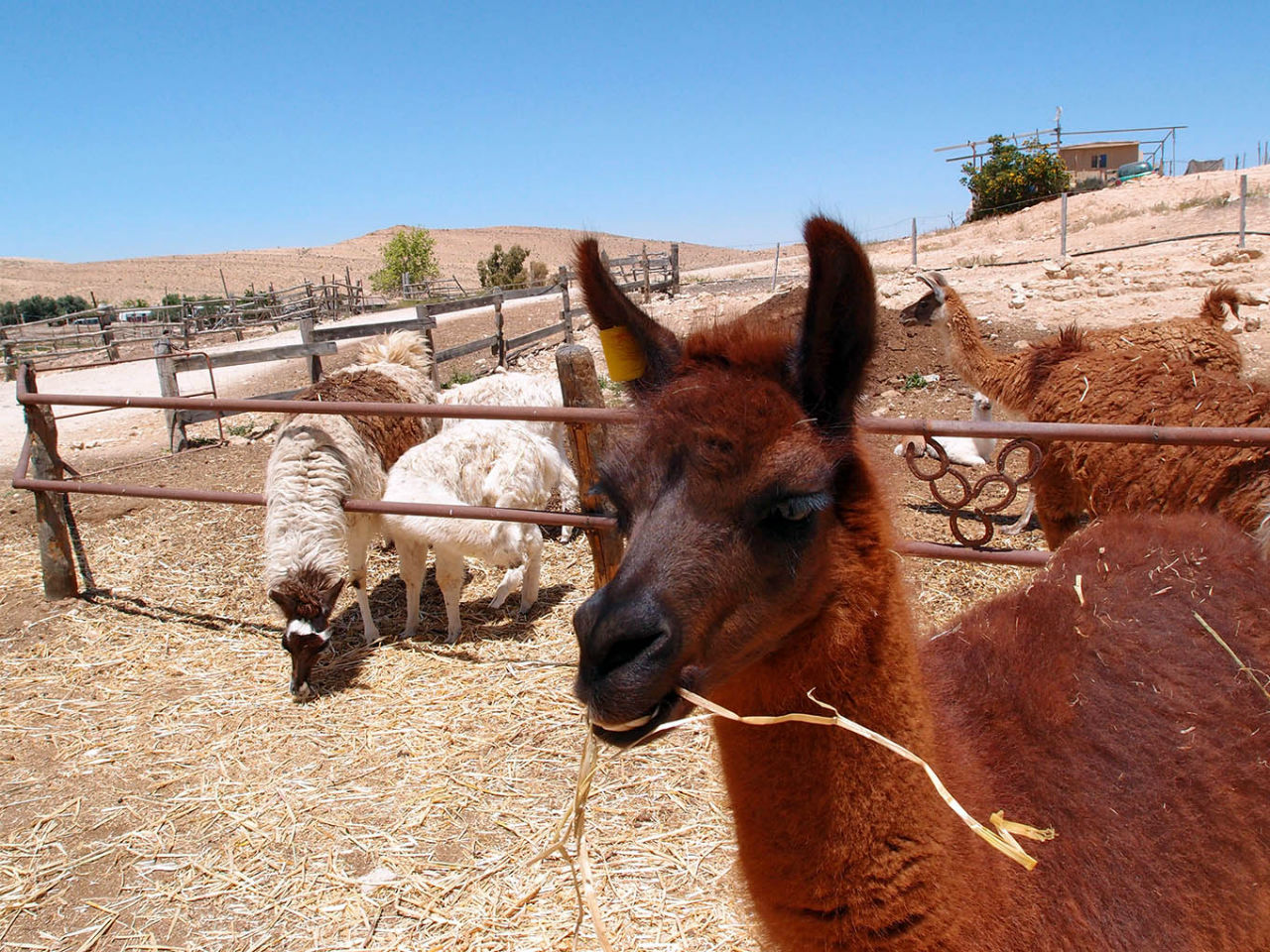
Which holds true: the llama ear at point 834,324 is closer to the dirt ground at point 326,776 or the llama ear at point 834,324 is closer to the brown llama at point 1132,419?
the dirt ground at point 326,776

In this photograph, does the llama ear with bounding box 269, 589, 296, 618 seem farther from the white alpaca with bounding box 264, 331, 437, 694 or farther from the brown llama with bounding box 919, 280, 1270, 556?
the brown llama with bounding box 919, 280, 1270, 556

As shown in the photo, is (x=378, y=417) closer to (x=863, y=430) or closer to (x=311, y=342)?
(x=863, y=430)

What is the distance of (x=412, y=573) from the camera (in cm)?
611

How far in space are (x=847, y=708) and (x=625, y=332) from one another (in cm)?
108

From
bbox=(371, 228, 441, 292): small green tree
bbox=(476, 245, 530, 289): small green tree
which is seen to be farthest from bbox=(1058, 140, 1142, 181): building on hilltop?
bbox=(371, 228, 441, 292): small green tree

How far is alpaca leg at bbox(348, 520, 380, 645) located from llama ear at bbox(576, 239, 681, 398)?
4.49 meters

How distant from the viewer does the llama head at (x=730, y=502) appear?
152 cm

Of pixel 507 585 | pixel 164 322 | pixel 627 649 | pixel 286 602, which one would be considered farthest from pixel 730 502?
pixel 164 322

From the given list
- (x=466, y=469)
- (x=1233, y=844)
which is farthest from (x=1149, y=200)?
(x=1233, y=844)

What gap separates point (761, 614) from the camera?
168 cm

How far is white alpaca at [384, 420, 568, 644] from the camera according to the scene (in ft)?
19.0

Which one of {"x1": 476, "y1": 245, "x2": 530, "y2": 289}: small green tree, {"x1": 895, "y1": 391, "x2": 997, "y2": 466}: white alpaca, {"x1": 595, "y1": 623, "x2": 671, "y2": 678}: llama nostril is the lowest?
{"x1": 895, "y1": 391, "x2": 997, "y2": 466}: white alpaca

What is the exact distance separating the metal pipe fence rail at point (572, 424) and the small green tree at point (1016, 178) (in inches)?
1334

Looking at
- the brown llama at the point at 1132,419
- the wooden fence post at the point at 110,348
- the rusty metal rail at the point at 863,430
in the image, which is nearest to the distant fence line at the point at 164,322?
the wooden fence post at the point at 110,348
